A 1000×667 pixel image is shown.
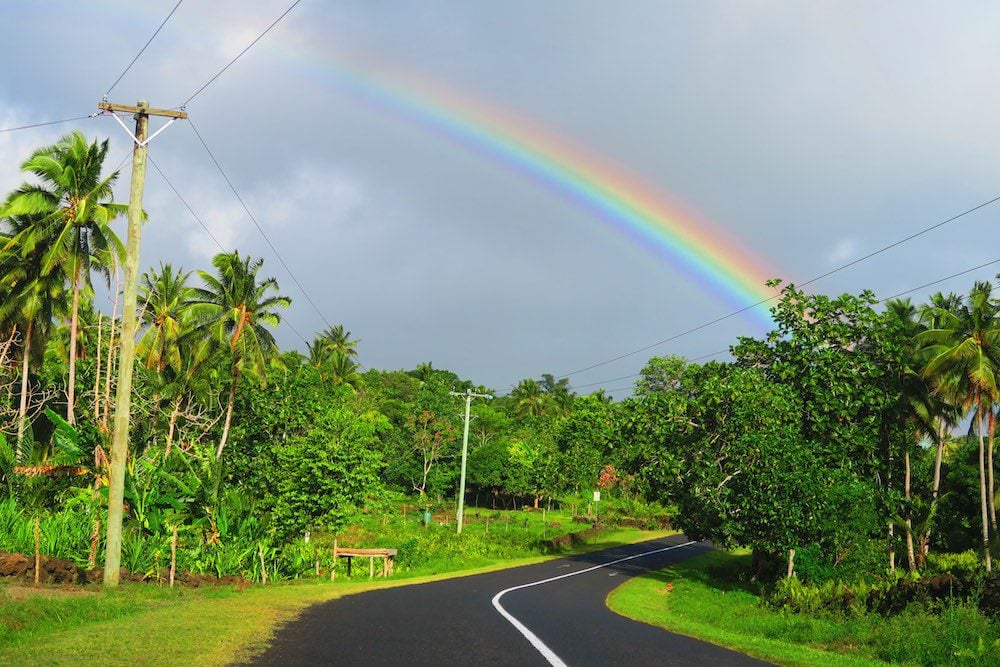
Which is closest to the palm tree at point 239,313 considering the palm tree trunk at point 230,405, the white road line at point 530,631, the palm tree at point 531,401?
the palm tree trunk at point 230,405

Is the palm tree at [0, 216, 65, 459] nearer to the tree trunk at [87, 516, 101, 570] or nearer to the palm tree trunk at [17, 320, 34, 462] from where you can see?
the palm tree trunk at [17, 320, 34, 462]

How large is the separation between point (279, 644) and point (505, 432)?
75.1 m

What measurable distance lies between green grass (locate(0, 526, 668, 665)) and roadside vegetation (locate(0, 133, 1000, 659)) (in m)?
2.57

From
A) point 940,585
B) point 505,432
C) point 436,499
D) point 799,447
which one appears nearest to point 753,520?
point 799,447

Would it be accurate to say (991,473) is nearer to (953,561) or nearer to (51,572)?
(953,561)

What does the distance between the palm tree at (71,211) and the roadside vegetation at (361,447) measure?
9cm

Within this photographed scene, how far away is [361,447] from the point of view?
92.1ft

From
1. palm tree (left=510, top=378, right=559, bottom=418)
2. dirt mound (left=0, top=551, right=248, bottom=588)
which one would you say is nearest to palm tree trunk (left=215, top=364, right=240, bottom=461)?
dirt mound (left=0, top=551, right=248, bottom=588)

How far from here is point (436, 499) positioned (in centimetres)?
7338

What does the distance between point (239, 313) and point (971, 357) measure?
131 ft

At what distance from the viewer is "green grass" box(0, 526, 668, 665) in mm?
9828

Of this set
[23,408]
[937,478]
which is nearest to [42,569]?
[23,408]

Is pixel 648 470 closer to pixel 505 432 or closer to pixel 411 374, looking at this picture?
pixel 505 432

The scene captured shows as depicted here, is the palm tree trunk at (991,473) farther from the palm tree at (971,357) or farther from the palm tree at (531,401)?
the palm tree at (531,401)
